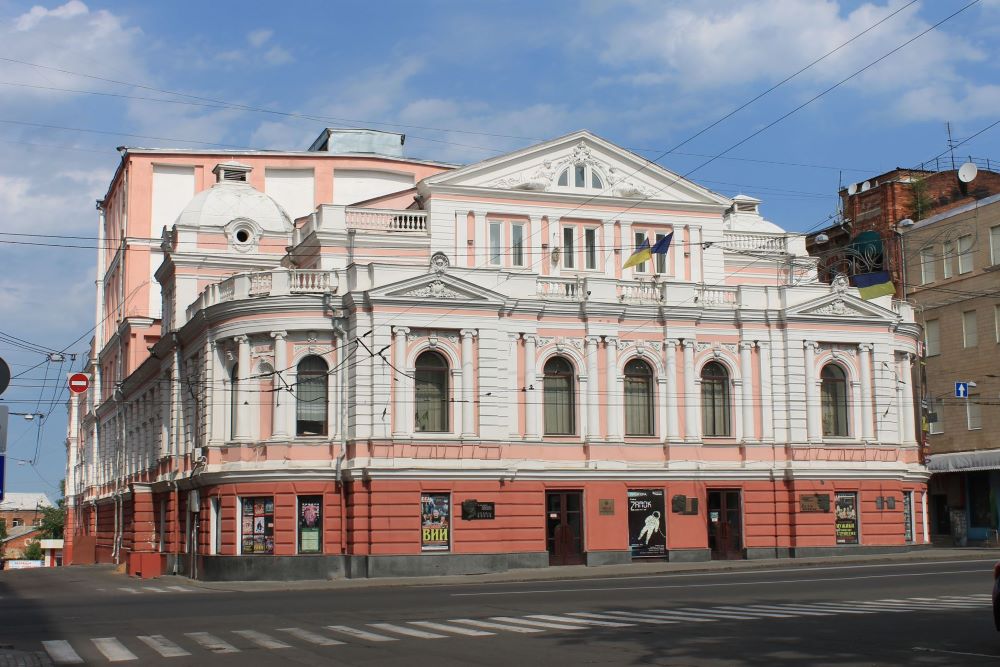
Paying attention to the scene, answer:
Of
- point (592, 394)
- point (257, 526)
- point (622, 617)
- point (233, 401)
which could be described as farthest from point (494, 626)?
point (233, 401)

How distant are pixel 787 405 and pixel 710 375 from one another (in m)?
3.09

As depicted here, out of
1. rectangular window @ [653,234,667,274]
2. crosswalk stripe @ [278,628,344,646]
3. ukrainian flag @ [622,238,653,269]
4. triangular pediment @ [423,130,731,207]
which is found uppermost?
triangular pediment @ [423,130,731,207]

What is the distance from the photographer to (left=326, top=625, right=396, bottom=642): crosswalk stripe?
19141 mm

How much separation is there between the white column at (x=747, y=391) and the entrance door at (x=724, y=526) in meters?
2.28

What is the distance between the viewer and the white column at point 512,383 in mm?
42656

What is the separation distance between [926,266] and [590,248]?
22041 mm

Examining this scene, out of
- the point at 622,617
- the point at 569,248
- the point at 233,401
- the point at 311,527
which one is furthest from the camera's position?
the point at 569,248

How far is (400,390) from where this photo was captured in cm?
4100

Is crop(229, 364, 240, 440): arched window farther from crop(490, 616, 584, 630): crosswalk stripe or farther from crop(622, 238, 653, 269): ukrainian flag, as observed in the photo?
crop(490, 616, 584, 630): crosswalk stripe

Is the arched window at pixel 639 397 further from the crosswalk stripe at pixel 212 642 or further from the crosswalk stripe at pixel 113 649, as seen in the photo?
the crosswalk stripe at pixel 113 649

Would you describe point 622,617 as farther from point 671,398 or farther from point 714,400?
point 714,400

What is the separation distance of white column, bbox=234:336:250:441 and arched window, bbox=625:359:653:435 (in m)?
13.7

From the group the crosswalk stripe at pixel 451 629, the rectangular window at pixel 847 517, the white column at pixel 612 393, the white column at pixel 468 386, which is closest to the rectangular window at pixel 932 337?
the rectangular window at pixel 847 517

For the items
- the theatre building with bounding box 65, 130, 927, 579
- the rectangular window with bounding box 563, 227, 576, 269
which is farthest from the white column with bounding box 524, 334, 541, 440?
the rectangular window with bounding box 563, 227, 576, 269
